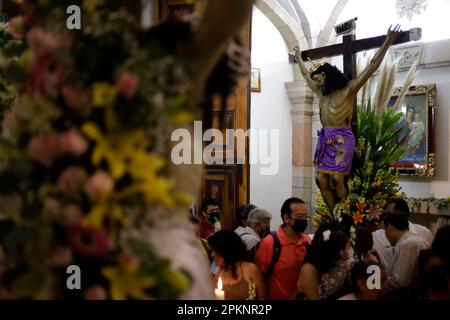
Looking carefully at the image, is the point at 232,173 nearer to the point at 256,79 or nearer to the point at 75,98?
the point at 256,79

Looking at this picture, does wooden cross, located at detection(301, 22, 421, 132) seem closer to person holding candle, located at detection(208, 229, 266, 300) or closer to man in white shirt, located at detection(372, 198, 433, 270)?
man in white shirt, located at detection(372, 198, 433, 270)

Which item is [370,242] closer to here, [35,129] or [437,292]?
[437,292]

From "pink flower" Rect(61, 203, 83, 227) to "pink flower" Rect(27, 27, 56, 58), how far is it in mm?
421

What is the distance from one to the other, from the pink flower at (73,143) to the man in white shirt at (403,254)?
2434mm

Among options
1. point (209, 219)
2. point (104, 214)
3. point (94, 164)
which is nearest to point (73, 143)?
point (94, 164)

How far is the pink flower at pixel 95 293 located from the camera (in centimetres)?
145

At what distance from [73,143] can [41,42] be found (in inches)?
12.4

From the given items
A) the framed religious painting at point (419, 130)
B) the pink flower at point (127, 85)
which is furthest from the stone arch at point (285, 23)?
the pink flower at point (127, 85)

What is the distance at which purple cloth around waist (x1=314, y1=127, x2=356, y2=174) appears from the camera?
4.99 meters

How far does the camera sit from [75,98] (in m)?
1.41

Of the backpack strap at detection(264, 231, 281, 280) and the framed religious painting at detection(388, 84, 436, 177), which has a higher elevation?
the framed religious painting at detection(388, 84, 436, 177)

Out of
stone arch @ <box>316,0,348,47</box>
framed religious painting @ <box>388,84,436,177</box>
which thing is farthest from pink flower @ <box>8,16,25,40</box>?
stone arch @ <box>316,0,348,47</box>

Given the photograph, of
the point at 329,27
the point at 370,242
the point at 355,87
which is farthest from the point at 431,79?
the point at 370,242

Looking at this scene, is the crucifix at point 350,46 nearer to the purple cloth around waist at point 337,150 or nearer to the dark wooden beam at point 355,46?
the dark wooden beam at point 355,46
